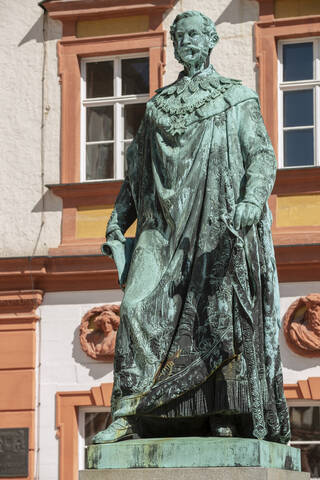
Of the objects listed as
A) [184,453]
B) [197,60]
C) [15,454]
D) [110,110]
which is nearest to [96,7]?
[110,110]

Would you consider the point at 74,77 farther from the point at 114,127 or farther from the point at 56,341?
the point at 56,341

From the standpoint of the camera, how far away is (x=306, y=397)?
50.8 ft

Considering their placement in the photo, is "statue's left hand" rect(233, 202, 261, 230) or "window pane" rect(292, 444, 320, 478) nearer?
"statue's left hand" rect(233, 202, 261, 230)

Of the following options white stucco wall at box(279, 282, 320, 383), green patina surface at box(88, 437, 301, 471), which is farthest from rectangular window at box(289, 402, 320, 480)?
green patina surface at box(88, 437, 301, 471)

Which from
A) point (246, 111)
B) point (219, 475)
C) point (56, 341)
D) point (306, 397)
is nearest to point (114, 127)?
point (56, 341)

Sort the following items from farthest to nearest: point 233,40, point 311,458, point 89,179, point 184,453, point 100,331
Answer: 1. point 89,179
2. point 233,40
3. point 100,331
4. point 311,458
5. point 184,453

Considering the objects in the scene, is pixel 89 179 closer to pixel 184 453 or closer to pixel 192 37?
pixel 192 37

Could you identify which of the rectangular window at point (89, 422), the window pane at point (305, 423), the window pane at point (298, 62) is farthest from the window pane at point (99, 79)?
the window pane at point (305, 423)

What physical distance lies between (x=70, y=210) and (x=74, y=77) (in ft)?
4.95

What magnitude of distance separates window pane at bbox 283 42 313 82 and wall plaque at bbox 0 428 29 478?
4755mm

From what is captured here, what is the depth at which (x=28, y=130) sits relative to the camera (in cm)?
1716

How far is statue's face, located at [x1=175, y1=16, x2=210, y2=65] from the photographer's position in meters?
6.93

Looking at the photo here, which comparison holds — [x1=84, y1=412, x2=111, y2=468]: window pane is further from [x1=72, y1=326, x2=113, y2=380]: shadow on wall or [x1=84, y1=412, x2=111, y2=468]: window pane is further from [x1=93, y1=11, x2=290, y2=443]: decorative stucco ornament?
[x1=93, y1=11, x2=290, y2=443]: decorative stucco ornament

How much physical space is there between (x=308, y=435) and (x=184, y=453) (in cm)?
948
